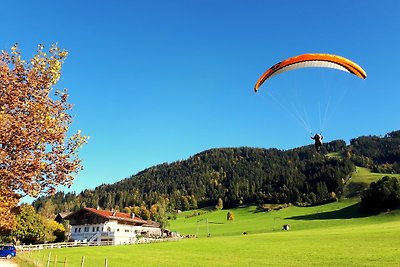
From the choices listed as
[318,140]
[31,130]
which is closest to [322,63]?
[318,140]

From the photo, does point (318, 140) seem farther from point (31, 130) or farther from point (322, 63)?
point (31, 130)

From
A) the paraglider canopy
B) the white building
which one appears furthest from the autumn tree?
the white building

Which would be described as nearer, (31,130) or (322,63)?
(31,130)

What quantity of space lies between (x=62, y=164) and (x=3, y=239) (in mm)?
83435

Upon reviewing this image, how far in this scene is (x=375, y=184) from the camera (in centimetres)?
11794

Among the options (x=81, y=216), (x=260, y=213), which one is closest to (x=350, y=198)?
(x=260, y=213)

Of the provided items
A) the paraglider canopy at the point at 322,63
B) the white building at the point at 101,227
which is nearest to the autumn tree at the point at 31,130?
the paraglider canopy at the point at 322,63

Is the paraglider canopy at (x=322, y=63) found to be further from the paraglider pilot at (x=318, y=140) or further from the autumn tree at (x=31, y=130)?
the autumn tree at (x=31, y=130)

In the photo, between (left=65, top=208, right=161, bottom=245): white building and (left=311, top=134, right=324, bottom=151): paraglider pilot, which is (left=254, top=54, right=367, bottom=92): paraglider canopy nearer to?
(left=311, top=134, right=324, bottom=151): paraglider pilot

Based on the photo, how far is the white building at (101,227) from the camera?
95.5 meters

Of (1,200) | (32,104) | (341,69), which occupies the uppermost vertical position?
(341,69)

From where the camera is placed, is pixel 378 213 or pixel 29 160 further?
pixel 378 213

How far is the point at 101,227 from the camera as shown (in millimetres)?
96500

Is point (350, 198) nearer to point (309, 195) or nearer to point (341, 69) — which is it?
point (309, 195)
